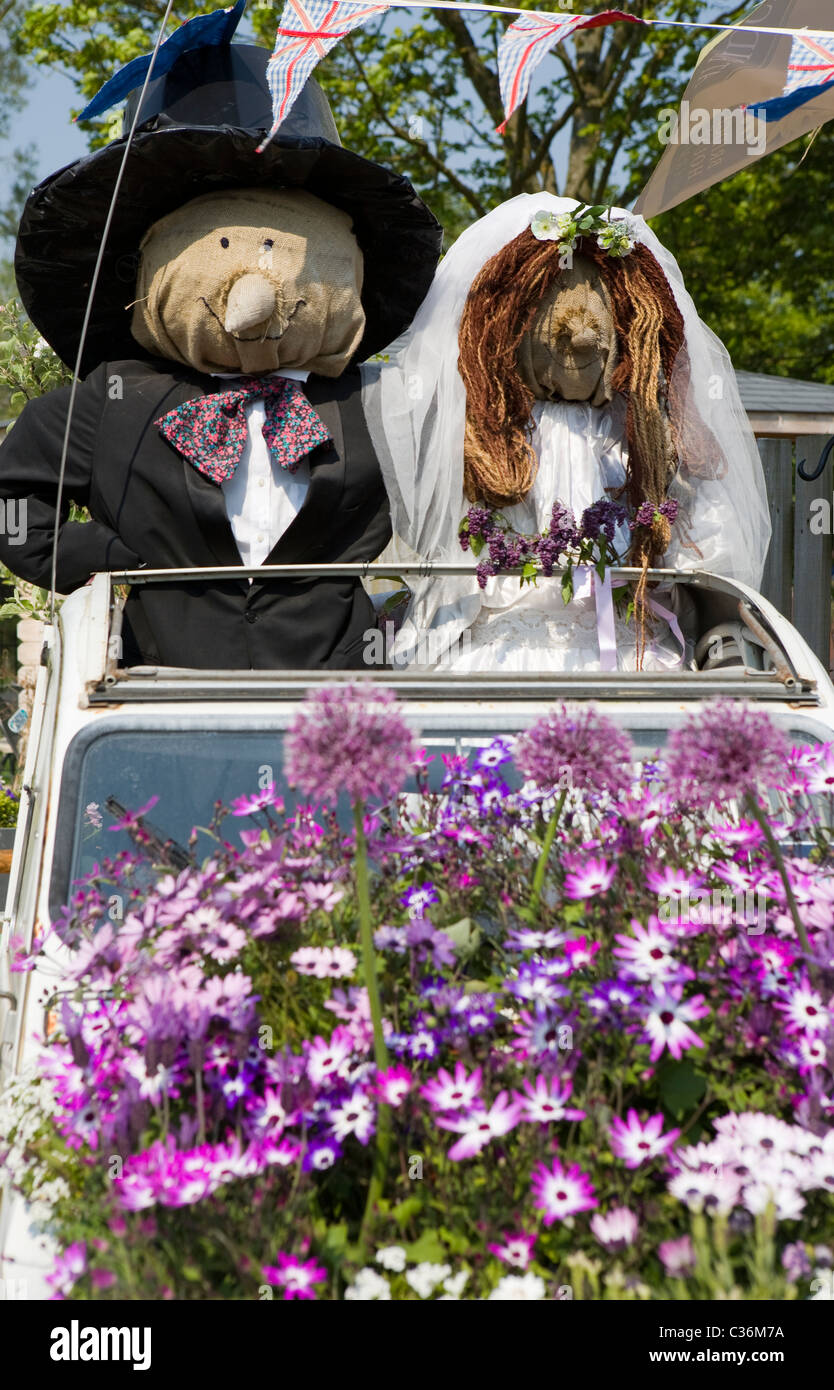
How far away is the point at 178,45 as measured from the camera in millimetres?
3633

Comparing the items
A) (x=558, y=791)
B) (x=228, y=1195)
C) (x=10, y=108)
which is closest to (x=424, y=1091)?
(x=228, y=1195)

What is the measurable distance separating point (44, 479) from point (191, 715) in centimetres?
164

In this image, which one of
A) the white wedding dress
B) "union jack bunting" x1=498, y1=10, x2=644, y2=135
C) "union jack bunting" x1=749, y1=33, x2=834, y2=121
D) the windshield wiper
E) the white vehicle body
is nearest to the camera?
the windshield wiper

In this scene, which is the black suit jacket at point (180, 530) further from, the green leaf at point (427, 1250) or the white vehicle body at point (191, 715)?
the green leaf at point (427, 1250)

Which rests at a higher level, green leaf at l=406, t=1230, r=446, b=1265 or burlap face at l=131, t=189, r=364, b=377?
burlap face at l=131, t=189, r=364, b=377

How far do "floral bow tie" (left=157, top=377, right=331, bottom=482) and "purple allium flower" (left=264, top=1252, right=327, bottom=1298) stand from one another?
2.53 metres

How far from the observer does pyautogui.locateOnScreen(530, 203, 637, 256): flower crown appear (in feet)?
11.5

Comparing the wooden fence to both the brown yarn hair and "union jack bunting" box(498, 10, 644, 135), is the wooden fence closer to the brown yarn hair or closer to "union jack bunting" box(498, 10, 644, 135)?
"union jack bunting" box(498, 10, 644, 135)

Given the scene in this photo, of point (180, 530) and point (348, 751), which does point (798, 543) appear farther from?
point (348, 751)

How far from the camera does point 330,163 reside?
355 cm

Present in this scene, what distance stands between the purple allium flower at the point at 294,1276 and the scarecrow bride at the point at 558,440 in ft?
7.48

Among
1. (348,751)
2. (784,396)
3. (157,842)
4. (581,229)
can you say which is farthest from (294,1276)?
(784,396)

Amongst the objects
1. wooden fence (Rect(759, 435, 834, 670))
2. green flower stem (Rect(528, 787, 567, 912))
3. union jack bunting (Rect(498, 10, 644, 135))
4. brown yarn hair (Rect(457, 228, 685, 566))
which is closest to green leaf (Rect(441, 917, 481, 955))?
green flower stem (Rect(528, 787, 567, 912))
